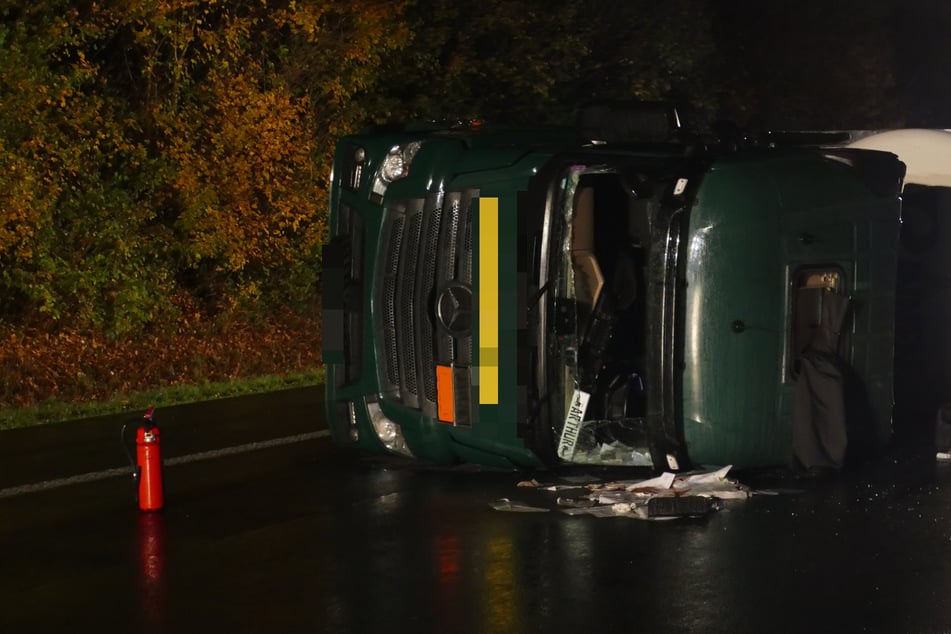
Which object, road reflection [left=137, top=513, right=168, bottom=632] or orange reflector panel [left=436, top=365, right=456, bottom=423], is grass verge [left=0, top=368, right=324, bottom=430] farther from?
orange reflector panel [left=436, top=365, right=456, bottom=423]

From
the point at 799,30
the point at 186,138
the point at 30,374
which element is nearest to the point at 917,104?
the point at 799,30

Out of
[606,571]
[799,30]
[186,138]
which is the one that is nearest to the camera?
[606,571]

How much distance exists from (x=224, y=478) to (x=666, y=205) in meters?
3.19

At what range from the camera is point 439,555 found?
8.57m

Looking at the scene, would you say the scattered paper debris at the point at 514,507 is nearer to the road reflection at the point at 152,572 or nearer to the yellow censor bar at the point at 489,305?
the yellow censor bar at the point at 489,305

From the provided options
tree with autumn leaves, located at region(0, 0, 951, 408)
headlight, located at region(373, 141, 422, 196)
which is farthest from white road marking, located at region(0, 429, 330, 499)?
tree with autumn leaves, located at region(0, 0, 951, 408)

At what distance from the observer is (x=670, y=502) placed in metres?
9.44

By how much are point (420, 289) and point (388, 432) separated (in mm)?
906

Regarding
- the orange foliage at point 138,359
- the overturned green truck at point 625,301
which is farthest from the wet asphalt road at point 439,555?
the orange foliage at point 138,359

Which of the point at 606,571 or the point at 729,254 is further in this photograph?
the point at 729,254

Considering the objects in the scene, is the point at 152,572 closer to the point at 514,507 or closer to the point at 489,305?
the point at 514,507

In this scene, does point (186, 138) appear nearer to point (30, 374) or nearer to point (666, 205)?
point (30, 374)

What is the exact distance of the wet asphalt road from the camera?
7426 mm

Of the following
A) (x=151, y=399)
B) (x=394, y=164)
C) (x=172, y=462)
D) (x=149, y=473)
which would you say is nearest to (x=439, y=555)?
(x=149, y=473)
